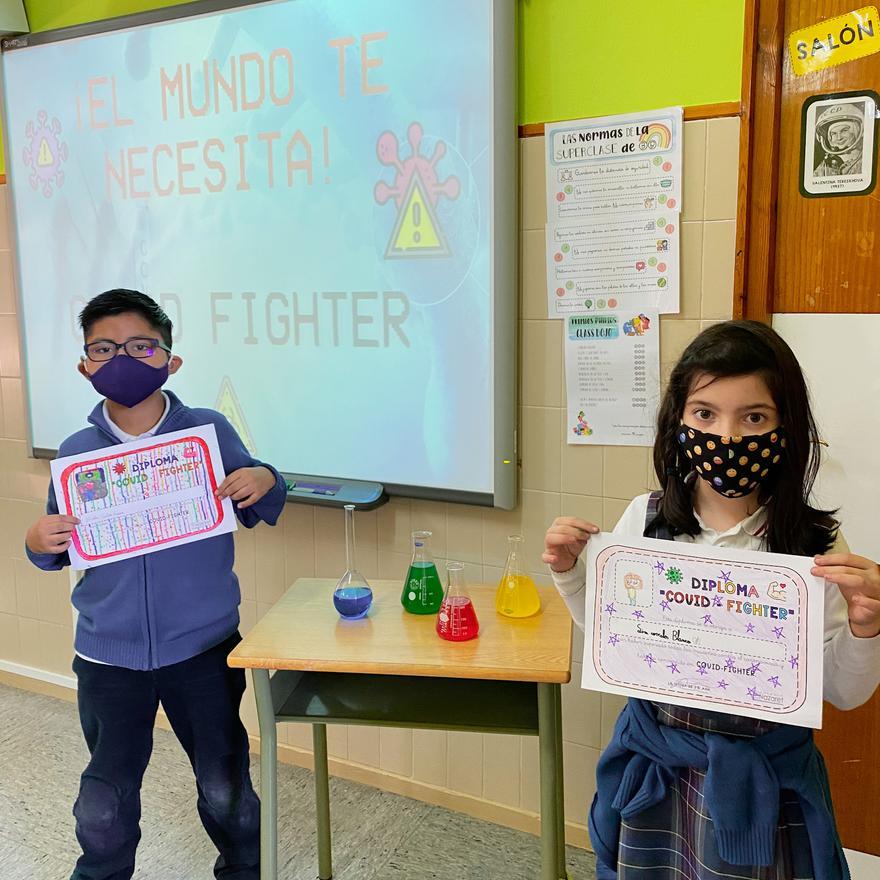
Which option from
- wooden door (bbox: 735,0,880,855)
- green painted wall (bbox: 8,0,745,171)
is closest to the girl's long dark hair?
wooden door (bbox: 735,0,880,855)

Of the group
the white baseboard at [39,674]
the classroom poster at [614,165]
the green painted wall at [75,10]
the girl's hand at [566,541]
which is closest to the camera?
the girl's hand at [566,541]

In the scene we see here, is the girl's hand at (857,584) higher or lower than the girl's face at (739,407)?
lower

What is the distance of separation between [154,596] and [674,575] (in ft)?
3.68

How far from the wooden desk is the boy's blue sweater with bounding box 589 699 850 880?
247 millimetres

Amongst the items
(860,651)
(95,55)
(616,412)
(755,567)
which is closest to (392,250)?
(616,412)

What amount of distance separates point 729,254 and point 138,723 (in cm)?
170

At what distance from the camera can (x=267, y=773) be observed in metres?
1.87

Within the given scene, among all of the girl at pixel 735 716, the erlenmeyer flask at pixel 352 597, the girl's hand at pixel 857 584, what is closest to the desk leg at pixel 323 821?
the erlenmeyer flask at pixel 352 597

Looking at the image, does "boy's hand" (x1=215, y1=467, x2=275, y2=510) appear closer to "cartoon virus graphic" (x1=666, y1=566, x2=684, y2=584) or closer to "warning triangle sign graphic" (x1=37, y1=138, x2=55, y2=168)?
"cartoon virus graphic" (x1=666, y1=566, x2=684, y2=584)

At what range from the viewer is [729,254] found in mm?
2061

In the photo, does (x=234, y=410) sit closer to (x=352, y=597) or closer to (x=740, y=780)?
(x=352, y=597)

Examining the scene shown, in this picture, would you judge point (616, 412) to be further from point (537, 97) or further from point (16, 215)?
point (16, 215)

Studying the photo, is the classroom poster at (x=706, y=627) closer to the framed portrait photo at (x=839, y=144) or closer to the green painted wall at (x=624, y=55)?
the framed portrait photo at (x=839, y=144)

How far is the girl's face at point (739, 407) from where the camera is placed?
4.58 ft
